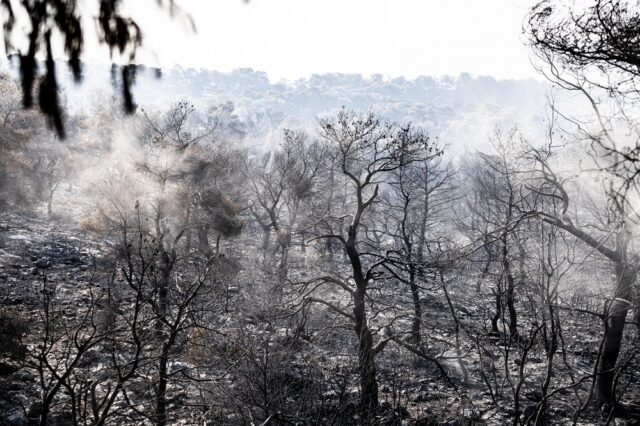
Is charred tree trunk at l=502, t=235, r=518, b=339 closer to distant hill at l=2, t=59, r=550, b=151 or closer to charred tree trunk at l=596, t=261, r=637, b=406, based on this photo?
charred tree trunk at l=596, t=261, r=637, b=406

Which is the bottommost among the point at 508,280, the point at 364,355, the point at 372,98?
the point at 364,355

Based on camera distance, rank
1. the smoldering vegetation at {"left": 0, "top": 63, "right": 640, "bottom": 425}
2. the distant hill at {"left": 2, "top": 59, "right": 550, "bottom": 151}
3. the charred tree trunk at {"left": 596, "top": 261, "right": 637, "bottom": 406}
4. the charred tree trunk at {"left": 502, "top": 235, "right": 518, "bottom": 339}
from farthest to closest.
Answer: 1. the distant hill at {"left": 2, "top": 59, "right": 550, "bottom": 151}
2. the charred tree trunk at {"left": 502, "top": 235, "right": 518, "bottom": 339}
3. the charred tree trunk at {"left": 596, "top": 261, "right": 637, "bottom": 406}
4. the smoldering vegetation at {"left": 0, "top": 63, "right": 640, "bottom": 425}

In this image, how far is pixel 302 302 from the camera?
10.8 meters

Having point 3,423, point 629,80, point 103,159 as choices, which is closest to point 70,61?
point 629,80

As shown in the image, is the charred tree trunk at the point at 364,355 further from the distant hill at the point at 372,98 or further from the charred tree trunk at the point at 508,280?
the distant hill at the point at 372,98

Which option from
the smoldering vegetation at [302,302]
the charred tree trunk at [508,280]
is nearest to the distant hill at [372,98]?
the smoldering vegetation at [302,302]

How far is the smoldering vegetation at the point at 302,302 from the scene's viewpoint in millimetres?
7863

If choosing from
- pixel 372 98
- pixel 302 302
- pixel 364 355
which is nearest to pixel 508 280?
pixel 364 355

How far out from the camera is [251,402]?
8.12 metres

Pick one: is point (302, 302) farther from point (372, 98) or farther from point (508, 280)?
point (372, 98)

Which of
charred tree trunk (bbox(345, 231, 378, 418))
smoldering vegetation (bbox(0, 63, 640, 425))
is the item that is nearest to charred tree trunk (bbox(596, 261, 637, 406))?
smoldering vegetation (bbox(0, 63, 640, 425))

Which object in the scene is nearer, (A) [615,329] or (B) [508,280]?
(A) [615,329]

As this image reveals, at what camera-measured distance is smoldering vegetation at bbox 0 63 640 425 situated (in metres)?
7.86

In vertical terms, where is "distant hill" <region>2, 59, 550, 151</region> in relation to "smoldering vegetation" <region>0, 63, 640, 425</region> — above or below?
A: above
